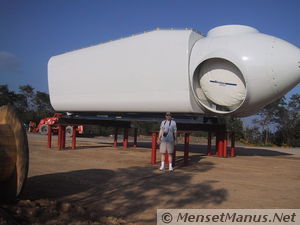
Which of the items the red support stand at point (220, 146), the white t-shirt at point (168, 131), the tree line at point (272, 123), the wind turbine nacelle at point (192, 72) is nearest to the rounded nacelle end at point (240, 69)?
the wind turbine nacelle at point (192, 72)

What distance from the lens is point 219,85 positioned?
925 centimetres

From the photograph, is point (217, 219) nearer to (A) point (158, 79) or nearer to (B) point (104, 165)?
(B) point (104, 165)

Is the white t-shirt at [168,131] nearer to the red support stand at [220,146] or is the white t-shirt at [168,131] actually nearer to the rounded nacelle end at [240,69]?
the rounded nacelle end at [240,69]

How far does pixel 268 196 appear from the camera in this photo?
18.7 ft

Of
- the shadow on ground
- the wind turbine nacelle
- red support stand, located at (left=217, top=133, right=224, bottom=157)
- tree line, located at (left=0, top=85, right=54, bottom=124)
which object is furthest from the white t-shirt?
tree line, located at (left=0, top=85, right=54, bottom=124)

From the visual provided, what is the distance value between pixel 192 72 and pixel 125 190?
479 centimetres

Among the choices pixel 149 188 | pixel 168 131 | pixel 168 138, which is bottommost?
pixel 149 188

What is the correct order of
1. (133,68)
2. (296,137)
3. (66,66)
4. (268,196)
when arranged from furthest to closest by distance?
(296,137) → (66,66) → (133,68) → (268,196)

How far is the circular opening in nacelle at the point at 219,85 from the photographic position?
8977mm

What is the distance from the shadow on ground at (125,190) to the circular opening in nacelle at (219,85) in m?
2.81

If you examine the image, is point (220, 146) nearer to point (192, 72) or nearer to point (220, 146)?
point (220, 146)

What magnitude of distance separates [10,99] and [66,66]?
3241 cm

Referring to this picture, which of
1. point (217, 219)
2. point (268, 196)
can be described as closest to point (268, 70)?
point (268, 196)

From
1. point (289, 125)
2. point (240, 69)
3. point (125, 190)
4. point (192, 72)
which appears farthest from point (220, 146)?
point (289, 125)
